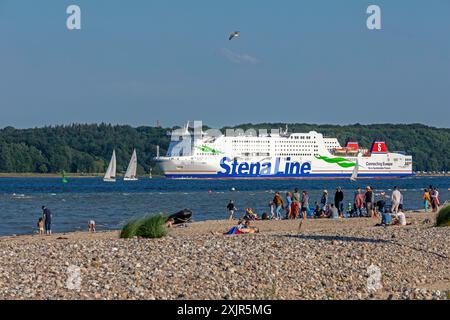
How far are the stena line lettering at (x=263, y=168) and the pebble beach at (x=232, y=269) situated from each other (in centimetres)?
8657

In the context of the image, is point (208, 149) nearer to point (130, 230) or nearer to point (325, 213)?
point (325, 213)

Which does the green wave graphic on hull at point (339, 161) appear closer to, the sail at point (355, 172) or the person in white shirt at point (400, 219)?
the sail at point (355, 172)

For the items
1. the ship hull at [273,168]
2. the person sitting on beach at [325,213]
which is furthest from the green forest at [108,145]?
the person sitting on beach at [325,213]

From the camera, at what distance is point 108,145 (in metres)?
156

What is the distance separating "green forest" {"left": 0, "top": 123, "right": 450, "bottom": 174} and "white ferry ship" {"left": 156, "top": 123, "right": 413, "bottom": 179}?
2913 centimetres

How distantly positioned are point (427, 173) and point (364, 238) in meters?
149

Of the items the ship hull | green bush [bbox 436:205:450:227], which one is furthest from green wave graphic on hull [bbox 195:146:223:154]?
green bush [bbox 436:205:450:227]

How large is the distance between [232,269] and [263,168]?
9471 cm

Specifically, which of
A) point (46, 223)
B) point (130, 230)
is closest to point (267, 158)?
point (46, 223)

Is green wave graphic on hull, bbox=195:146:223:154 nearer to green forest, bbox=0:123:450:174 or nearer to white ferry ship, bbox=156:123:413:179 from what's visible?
white ferry ship, bbox=156:123:413:179

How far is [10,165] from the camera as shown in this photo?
143m
